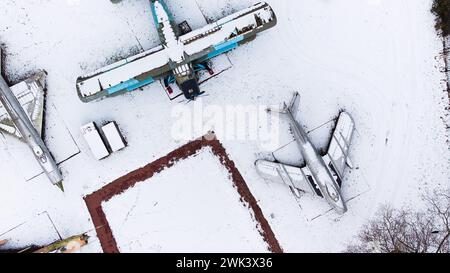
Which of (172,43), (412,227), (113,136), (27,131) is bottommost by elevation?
(412,227)

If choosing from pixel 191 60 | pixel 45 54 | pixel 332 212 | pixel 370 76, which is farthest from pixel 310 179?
pixel 45 54

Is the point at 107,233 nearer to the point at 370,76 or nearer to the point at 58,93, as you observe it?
the point at 58,93

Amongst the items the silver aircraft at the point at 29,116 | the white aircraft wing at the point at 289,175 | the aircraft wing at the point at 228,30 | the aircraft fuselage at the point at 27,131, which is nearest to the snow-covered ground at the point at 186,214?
the white aircraft wing at the point at 289,175

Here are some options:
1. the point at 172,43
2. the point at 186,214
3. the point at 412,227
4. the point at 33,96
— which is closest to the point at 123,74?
the point at 172,43

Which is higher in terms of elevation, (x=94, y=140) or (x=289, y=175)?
(x=94, y=140)

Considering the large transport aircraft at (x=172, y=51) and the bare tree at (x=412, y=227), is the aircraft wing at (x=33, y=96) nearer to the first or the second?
the large transport aircraft at (x=172, y=51)

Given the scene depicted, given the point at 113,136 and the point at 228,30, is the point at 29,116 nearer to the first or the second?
the point at 113,136
